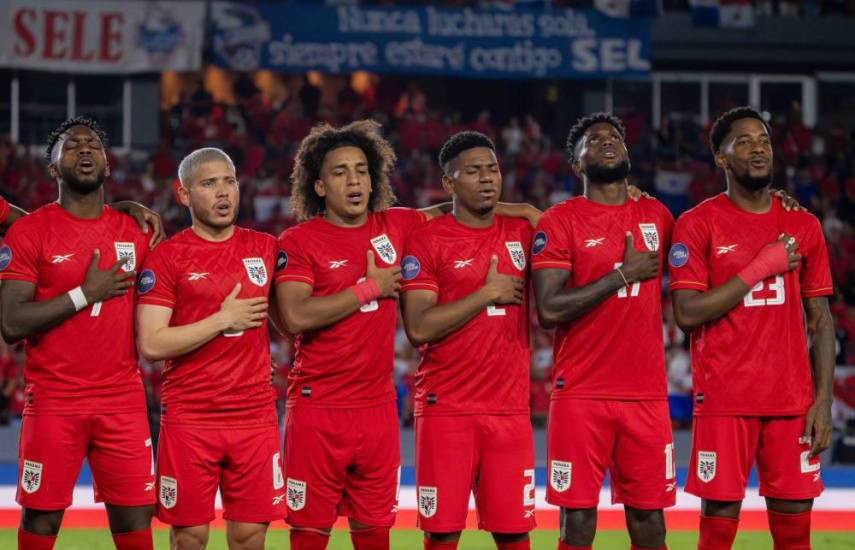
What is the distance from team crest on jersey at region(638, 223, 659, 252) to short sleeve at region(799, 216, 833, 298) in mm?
695

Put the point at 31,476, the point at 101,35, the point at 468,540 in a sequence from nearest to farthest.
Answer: the point at 31,476 → the point at 468,540 → the point at 101,35

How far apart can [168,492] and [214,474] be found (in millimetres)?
225

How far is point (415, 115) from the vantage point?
70.1 feet

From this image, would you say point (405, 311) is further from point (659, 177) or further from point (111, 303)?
point (659, 177)

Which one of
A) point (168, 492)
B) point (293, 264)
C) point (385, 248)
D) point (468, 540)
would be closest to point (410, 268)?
point (385, 248)

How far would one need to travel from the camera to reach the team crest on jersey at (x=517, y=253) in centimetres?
664

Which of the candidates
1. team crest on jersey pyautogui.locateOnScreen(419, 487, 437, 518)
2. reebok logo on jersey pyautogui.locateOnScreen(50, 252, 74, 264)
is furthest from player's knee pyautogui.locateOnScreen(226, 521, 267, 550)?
reebok logo on jersey pyautogui.locateOnScreen(50, 252, 74, 264)

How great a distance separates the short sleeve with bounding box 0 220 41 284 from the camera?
6477 millimetres

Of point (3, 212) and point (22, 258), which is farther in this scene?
point (3, 212)

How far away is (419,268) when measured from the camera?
659cm

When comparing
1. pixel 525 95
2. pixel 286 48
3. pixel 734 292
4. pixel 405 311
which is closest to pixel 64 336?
pixel 405 311

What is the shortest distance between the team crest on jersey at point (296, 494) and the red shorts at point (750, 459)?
1849mm

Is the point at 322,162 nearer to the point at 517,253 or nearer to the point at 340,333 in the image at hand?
the point at 340,333

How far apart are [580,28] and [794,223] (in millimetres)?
13980
